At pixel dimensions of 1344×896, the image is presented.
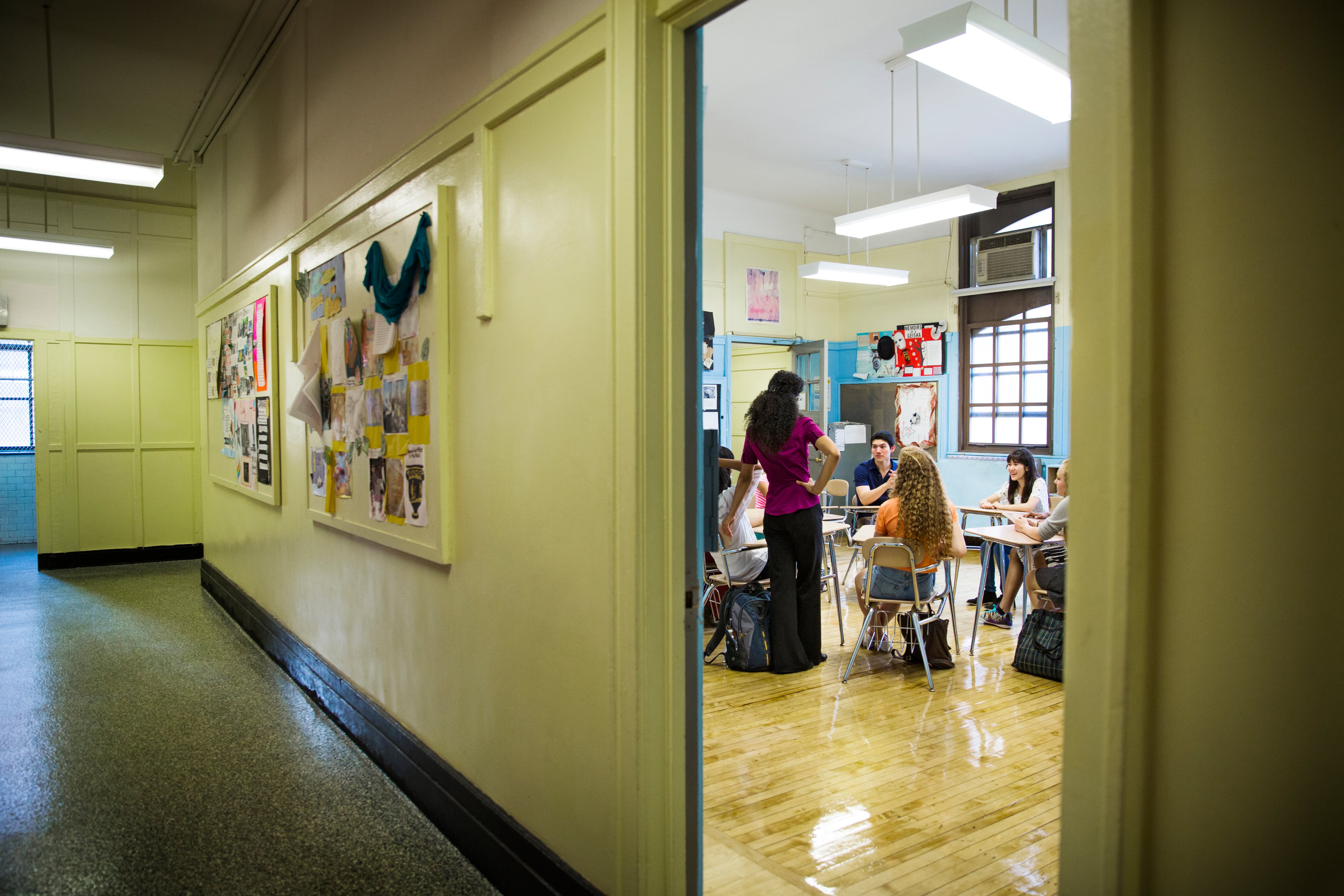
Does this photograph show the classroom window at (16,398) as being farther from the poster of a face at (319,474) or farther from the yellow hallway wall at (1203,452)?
the yellow hallway wall at (1203,452)

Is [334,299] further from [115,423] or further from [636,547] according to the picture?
[115,423]

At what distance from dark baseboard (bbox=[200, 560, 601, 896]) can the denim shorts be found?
255cm

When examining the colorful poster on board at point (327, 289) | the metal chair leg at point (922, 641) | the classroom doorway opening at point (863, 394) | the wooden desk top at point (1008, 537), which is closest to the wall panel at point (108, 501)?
the colorful poster on board at point (327, 289)

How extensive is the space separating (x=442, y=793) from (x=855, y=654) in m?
2.28

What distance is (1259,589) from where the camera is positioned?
928 millimetres

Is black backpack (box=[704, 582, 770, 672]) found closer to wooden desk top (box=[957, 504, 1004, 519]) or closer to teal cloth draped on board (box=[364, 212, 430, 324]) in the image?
wooden desk top (box=[957, 504, 1004, 519])

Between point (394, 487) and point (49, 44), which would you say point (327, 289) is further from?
point (49, 44)

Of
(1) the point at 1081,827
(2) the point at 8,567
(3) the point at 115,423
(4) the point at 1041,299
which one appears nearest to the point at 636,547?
(1) the point at 1081,827

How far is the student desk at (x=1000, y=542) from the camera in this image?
15.7 feet

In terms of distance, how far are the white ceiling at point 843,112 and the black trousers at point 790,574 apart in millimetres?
2642

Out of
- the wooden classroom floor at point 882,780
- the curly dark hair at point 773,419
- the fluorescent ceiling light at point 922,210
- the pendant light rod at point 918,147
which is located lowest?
the wooden classroom floor at point 882,780

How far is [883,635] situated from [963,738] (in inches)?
53.1

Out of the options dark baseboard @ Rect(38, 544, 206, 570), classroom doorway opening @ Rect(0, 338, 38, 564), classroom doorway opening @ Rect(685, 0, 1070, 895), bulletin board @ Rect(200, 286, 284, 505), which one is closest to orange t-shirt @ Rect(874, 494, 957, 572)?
classroom doorway opening @ Rect(685, 0, 1070, 895)

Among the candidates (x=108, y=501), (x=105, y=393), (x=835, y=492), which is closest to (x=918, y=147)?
(x=835, y=492)
